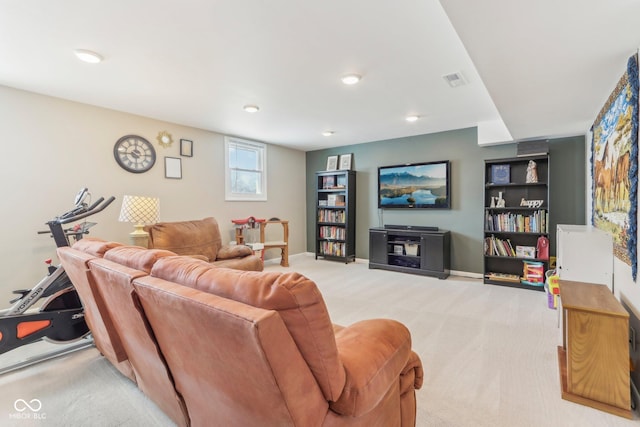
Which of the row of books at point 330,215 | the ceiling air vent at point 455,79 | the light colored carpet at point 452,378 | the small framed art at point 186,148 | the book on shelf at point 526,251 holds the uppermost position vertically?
the ceiling air vent at point 455,79

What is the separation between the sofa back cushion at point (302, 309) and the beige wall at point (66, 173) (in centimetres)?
347

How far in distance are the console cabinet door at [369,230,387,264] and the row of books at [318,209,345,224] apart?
87 centimetres

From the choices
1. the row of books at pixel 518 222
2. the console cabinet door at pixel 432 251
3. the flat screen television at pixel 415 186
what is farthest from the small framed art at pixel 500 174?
the console cabinet door at pixel 432 251

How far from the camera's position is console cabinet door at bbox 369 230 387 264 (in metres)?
5.09

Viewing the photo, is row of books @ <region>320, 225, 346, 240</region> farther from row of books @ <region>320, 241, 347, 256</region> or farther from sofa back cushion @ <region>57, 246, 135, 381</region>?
sofa back cushion @ <region>57, 246, 135, 381</region>

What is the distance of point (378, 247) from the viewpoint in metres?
5.15

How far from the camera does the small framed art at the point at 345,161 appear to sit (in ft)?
19.4

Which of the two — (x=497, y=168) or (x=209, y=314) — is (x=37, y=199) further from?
(x=497, y=168)

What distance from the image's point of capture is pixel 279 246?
17.4 ft

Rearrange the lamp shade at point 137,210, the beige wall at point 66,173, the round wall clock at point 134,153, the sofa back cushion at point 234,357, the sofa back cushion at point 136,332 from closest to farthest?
the sofa back cushion at point 234,357 < the sofa back cushion at point 136,332 < the beige wall at point 66,173 < the lamp shade at point 137,210 < the round wall clock at point 134,153

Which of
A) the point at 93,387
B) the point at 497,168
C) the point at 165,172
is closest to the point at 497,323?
the point at 497,168

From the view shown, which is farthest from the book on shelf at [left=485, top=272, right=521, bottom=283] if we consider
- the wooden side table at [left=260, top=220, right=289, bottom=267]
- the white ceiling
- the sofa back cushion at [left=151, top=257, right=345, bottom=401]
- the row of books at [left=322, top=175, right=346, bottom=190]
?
the sofa back cushion at [left=151, top=257, right=345, bottom=401]

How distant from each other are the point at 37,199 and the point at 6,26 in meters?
1.87

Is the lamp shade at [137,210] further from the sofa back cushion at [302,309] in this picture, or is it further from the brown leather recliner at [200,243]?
the sofa back cushion at [302,309]
